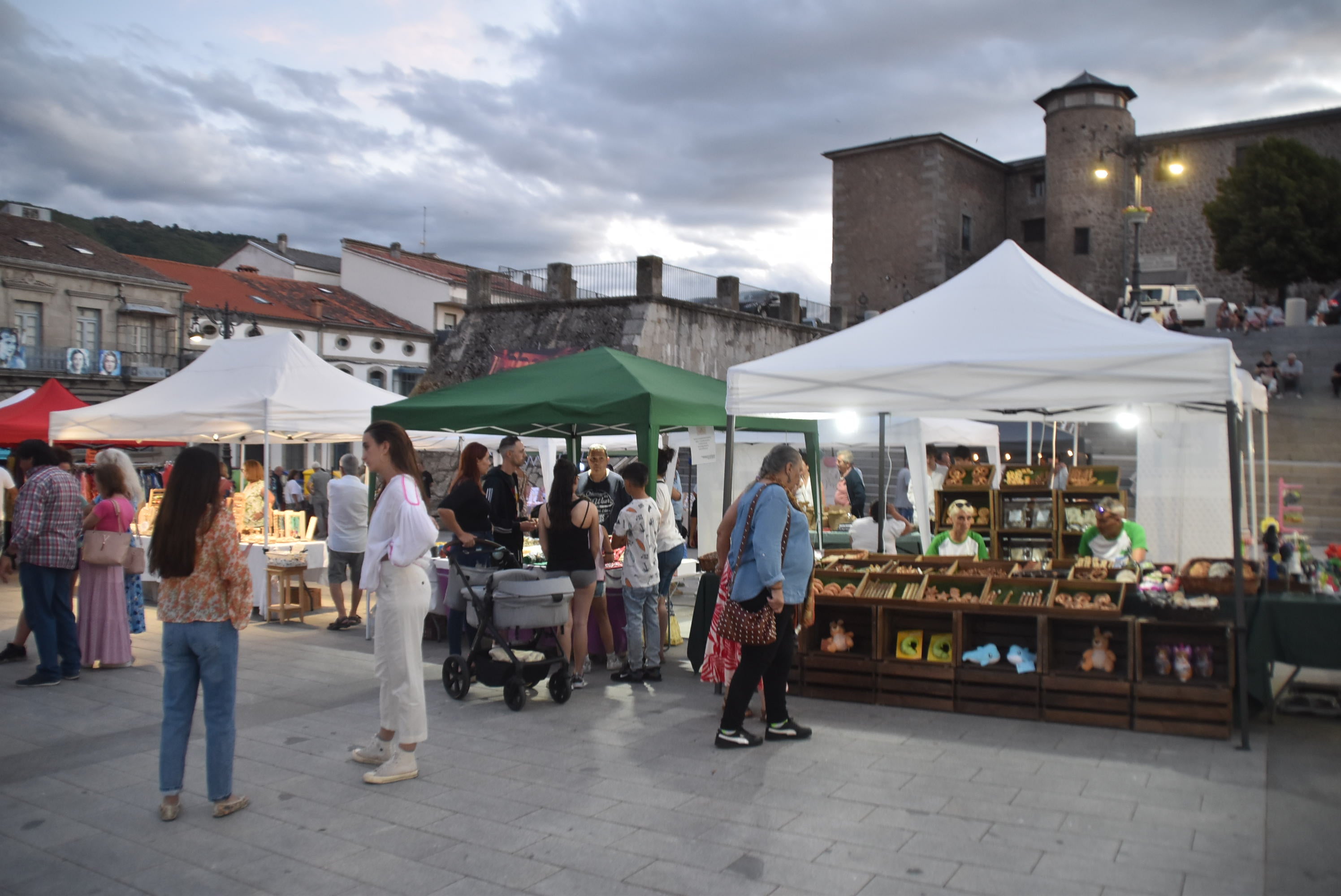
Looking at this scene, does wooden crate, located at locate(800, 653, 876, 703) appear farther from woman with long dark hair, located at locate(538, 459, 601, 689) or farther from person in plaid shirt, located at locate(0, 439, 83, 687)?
person in plaid shirt, located at locate(0, 439, 83, 687)

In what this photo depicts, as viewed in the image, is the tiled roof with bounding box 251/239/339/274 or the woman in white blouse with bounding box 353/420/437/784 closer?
the woman in white blouse with bounding box 353/420/437/784

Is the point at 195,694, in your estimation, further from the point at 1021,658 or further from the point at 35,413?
the point at 35,413

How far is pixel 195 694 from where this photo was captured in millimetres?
4320

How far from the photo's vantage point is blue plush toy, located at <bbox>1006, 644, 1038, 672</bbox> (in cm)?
610

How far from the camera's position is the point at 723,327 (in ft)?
79.2

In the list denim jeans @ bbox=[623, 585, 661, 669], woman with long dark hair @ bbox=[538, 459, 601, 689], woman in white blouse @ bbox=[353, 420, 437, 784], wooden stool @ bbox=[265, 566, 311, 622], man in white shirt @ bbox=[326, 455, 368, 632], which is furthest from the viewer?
wooden stool @ bbox=[265, 566, 311, 622]

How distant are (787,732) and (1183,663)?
95.1 inches

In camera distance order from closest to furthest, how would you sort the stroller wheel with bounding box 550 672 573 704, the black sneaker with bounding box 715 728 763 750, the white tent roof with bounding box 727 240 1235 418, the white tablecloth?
the black sneaker with bounding box 715 728 763 750, the white tent roof with bounding box 727 240 1235 418, the stroller wheel with bounding box 550 672 573 704, the white tablecloth

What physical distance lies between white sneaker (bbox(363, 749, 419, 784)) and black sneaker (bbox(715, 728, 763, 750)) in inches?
65.1

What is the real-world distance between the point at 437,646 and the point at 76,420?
21.5 ft

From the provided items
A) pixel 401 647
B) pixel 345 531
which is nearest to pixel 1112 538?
pixel 401 647

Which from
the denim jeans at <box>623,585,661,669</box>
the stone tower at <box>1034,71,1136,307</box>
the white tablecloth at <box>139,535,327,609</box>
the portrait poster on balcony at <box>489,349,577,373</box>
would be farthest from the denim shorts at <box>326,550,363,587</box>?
the stone tower at <box>1034,71,1136,307</box>

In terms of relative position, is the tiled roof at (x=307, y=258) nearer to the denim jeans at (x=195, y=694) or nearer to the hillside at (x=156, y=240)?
the hillside at (x=156, y=240)

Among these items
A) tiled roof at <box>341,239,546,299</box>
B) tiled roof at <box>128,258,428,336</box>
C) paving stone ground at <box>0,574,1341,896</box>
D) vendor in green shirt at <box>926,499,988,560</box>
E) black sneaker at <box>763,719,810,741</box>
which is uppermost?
tiled roof at <box>341,239,546,299</box>
